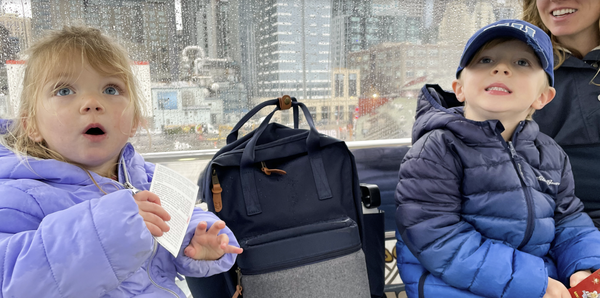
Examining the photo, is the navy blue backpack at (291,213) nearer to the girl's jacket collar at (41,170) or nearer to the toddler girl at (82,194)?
the toddler girl at (82,194)

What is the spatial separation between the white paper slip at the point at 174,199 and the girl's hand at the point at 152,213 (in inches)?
0.8

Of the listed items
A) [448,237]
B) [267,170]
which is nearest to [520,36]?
[448,237]

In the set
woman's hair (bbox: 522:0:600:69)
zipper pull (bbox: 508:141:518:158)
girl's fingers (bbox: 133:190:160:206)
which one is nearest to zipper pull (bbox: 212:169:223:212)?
girl's fingers (bbox: 133:190:160:206)

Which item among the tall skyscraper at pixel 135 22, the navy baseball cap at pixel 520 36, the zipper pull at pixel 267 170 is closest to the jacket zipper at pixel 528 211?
the navy baseball cap at pixel 520 36

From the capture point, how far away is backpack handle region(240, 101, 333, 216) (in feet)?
4.04

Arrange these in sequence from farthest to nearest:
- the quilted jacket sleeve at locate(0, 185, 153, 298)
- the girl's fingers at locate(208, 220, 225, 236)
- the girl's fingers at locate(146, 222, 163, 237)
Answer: the girl's fingers at locate(208, 220, 225, 236)
the girl's fingers at locate(146, 222, 163, 237)
the quilted jacket sleeve at locate(0, 185, 153, 298)

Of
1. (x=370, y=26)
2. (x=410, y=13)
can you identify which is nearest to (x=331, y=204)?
(x=370, y=26)

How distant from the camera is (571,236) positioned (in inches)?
46.7

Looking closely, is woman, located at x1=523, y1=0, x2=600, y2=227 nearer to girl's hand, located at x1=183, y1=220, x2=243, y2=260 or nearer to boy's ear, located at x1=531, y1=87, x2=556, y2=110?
boy's ear, located at x1=531, y1=87, x2=556, y2=110

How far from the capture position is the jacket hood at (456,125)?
1167 millimetres

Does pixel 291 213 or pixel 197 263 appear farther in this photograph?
pixel 291 213

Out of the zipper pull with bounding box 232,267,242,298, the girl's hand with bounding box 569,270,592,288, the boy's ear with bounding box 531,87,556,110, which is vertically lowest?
the zipper pull with bounding box 232,267,242,298

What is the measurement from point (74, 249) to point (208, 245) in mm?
353

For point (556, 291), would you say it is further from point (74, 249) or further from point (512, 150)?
point (74, 249)
